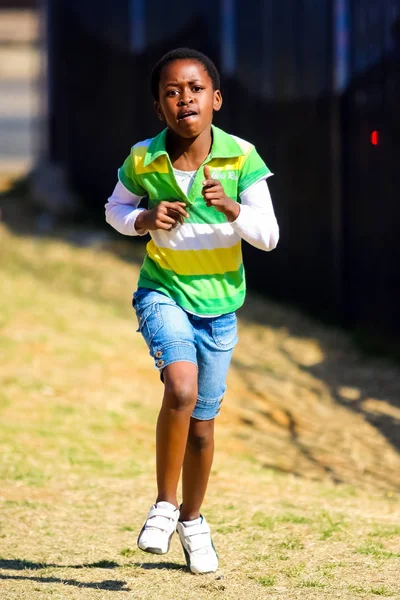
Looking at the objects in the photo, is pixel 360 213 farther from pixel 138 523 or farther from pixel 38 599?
pixel 38 599

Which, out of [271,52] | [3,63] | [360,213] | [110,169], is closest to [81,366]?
[360,213]

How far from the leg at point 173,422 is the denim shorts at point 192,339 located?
0.17 ft

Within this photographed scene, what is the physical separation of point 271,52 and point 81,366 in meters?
3.91

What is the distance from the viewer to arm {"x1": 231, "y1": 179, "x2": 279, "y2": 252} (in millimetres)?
3818

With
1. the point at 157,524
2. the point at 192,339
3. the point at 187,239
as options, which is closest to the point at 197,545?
the point at 157,524

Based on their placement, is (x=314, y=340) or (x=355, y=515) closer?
(x=355, y=515)

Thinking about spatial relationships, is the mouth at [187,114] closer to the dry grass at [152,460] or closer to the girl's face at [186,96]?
the girl's face at [186,96]

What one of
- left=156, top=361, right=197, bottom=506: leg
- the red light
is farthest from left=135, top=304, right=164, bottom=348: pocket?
the red light

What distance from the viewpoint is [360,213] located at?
915 centimetres

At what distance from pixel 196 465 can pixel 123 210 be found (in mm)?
967

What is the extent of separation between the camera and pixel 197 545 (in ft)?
13.4

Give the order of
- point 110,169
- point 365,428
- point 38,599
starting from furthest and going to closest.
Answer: point 110,169, point 365,428, point 38,599

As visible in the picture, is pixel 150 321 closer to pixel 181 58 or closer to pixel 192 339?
pixel 192 339

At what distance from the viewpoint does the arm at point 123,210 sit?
388 centimetres
